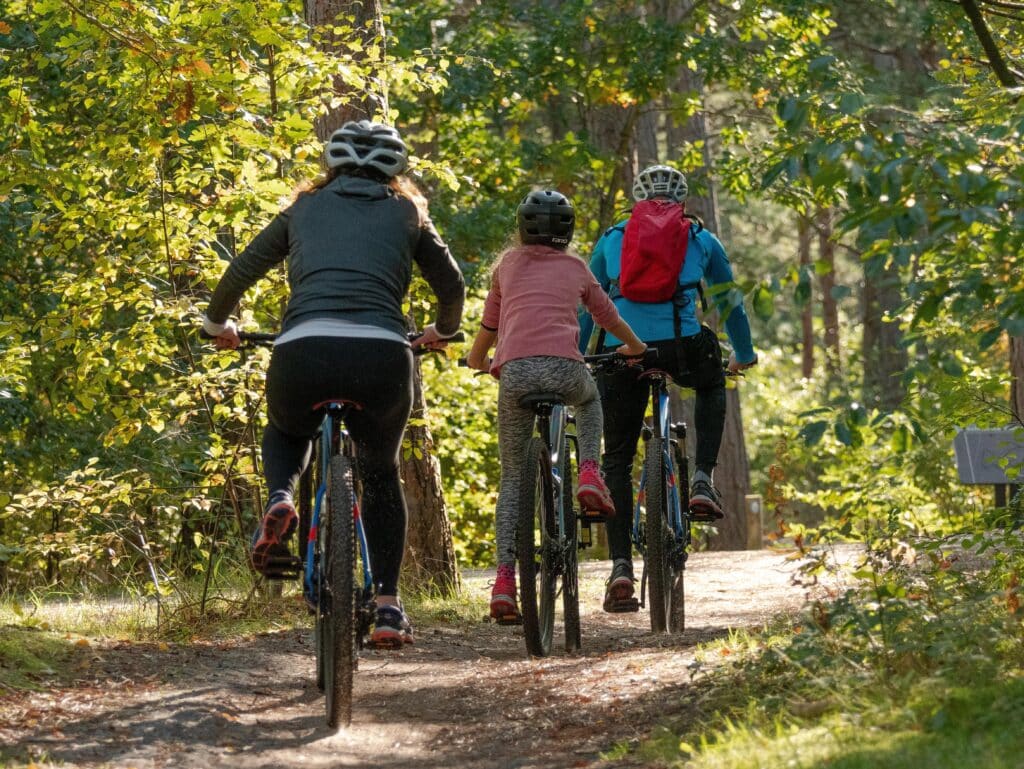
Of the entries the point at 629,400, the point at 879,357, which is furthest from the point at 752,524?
the point at 629,400

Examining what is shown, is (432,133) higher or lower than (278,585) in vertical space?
higher

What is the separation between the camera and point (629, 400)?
7.58 m

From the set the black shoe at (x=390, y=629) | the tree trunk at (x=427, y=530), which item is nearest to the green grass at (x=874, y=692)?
the black shoe at (x=390, y=629)

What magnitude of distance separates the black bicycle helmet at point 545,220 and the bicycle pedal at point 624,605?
1.81 m

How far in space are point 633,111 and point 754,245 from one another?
19.7 m

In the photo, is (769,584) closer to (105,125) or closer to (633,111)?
(105,125)

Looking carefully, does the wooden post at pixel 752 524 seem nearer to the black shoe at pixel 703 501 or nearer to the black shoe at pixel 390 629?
the black shoe at pixel 703 501

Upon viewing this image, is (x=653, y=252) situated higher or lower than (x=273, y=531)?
higher

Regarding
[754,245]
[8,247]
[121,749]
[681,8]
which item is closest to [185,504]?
[121,749]

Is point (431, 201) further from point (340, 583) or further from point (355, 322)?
point (340, 583)

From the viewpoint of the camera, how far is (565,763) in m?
4.76

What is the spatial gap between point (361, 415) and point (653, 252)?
2.58m

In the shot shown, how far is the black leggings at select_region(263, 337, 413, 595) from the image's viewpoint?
5109 mm

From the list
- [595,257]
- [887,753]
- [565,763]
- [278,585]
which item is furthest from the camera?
[278,585]
